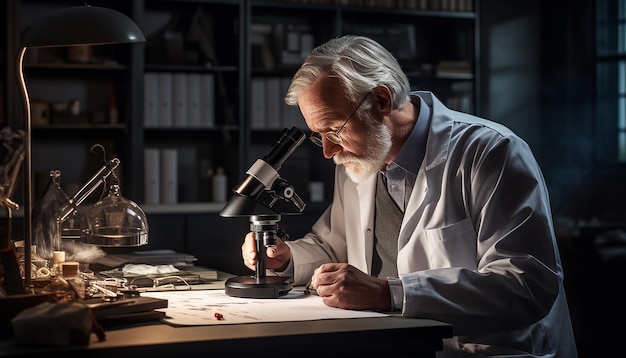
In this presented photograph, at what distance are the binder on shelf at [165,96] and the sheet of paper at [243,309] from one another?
298 centimetres

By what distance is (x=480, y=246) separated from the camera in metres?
2.07

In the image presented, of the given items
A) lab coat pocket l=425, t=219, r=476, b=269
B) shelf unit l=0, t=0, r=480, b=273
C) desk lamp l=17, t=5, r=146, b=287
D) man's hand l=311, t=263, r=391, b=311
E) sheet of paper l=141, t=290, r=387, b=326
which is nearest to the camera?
sheet of paper l=141, t=290, r=387, b=326

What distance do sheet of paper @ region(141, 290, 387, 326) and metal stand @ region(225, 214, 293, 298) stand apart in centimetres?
2

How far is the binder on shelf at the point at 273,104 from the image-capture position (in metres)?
5.21

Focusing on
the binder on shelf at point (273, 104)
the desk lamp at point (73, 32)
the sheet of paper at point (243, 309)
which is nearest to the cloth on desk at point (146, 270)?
the sheet of paper at point (243, 309)

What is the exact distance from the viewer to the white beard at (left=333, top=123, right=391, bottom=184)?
231 cm

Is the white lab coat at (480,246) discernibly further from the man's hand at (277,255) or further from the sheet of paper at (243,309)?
the sheet of paper at (243,309)

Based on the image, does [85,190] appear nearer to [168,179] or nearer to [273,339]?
[273,339]

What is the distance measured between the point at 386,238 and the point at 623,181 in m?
3.16

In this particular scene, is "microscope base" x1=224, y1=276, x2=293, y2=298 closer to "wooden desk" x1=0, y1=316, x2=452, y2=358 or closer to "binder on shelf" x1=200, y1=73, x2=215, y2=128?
"wooden desk" x1=0, y1=316, x2=452, y2=358

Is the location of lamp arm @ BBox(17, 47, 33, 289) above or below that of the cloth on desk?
above

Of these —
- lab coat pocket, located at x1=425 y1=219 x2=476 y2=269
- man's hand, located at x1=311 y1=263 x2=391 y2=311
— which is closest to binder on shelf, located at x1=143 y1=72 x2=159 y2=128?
lab coat pocket, located at x1=425 y1=219 x2=476 y2=269

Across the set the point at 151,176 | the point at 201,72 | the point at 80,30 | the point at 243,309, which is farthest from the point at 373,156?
the point at 201,72

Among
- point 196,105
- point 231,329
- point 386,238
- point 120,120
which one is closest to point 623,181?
point 196,105
